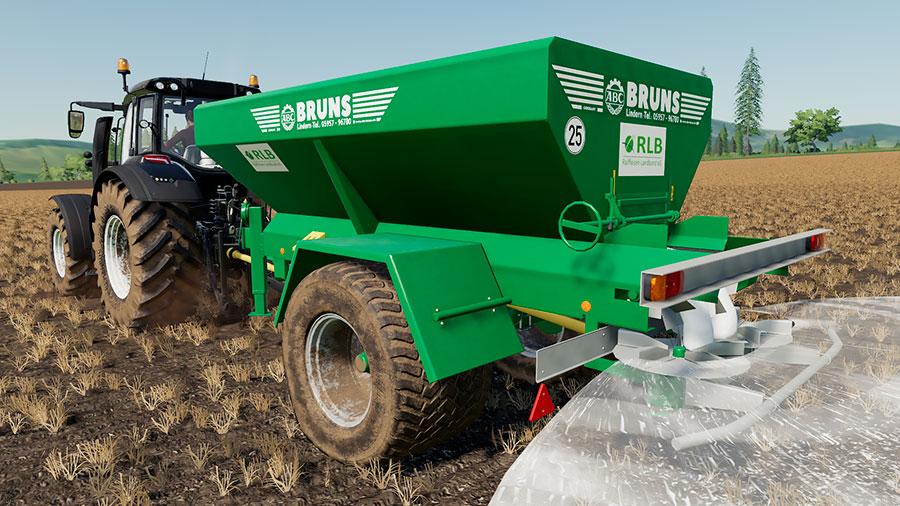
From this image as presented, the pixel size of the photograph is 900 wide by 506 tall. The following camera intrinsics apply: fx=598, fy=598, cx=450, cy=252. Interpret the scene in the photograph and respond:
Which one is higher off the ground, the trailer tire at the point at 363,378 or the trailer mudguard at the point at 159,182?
the trailer mudguard at the point at 159,182

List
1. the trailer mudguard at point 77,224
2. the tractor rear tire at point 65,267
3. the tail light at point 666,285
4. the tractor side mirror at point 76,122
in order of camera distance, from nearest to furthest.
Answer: the tail light at point 666,285
the tractor side mirror at point 76,122
the trailer mudguard at point 77,224
the tractor rear tire at point 65,267

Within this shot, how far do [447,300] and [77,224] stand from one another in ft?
17.5

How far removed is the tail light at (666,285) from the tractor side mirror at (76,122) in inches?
235

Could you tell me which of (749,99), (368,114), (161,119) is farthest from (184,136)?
(749,99)

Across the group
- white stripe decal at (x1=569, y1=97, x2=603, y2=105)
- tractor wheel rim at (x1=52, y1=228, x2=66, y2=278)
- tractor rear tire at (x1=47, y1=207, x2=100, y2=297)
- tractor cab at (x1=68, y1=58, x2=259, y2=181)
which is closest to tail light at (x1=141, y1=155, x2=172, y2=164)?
tractor cab at (x1=68, y1=58, x2=259, y2=181)

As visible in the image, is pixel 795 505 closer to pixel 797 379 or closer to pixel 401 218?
pixel 797 379

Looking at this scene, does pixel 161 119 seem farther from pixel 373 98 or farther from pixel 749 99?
pixel 749 99

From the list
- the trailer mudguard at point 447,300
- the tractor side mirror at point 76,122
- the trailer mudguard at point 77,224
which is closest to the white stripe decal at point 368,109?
the trailer mudguard at point 447,300

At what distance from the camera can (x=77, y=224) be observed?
6359mm

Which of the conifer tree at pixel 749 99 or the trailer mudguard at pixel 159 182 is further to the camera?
the conifer tree at pixel 749 99

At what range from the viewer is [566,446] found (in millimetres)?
3152

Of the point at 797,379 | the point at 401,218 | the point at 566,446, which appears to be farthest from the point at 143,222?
the point at 797,379

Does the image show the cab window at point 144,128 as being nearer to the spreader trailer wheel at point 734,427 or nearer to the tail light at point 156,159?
the tail light at point 156,159

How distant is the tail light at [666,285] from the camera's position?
7.47 feet
